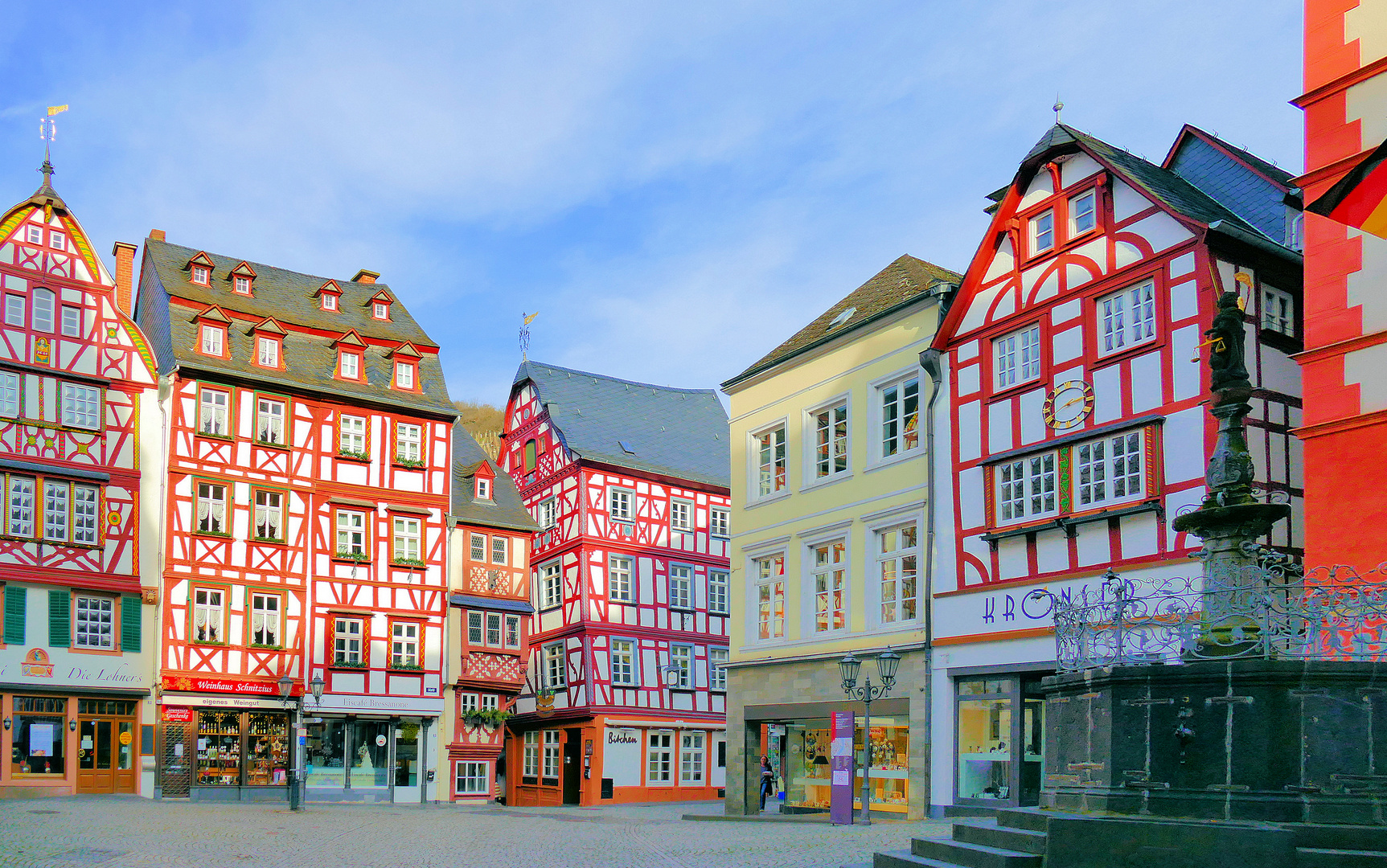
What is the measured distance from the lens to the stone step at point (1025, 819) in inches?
422

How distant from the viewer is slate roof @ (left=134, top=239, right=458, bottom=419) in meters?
35.8

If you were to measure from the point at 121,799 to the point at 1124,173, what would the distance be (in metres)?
24.8

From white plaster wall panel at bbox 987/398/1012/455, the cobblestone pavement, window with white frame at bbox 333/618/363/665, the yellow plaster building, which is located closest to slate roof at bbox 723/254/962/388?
the yellow plaster building

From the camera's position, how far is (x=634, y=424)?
4816cm

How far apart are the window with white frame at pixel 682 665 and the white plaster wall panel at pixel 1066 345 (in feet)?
79.8

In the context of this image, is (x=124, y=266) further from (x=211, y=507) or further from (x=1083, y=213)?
(x=1083, y=213)

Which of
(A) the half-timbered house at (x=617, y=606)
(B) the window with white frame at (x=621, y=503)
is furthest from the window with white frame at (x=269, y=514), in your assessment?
(B) the window with white frame at (x=621, y=503)

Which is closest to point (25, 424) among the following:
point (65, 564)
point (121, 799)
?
point (65, 564)

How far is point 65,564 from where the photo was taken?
32.6 m

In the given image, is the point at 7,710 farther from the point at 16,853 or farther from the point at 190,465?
the point at 16,853

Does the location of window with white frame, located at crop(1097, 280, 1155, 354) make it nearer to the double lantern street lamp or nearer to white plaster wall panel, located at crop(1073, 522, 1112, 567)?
white plaster wall panel, located at crop(1073, 522, 1112, 567)

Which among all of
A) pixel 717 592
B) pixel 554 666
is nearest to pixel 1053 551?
pixel 717 592

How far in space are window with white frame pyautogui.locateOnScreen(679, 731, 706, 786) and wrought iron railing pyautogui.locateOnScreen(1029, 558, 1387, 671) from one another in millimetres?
34366

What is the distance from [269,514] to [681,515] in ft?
49.1
